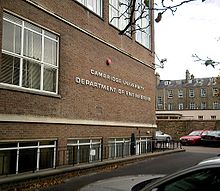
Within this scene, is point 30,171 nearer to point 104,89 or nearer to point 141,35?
point 104,89

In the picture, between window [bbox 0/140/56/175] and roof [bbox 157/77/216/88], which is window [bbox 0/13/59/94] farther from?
roof [bbox 157/77/216/88]

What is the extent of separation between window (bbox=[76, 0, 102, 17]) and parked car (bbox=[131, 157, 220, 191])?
1349 cm

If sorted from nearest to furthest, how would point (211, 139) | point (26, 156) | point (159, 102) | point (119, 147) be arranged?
1. point (26, 156)
2. point (119, 147)
3. point (211, 139)
4. point (159, 102)

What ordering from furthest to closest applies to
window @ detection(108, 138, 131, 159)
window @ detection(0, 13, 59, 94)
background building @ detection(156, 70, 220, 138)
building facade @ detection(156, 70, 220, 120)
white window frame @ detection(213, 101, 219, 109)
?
building facade @ detection(156, 70, 220, 120) < background building @ detection(156, 70, 220, 138) < white window frame @ detection(213, 101, 219, 109) < window @ detection(108, 138, 131, 159) < window @ detection(0, 13, 59, 94)

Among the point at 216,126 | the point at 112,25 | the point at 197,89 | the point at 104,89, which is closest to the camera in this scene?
the point at 104,89

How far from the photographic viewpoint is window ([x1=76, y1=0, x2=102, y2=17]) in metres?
16.8

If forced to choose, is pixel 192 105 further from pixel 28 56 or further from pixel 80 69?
pixel 28 56

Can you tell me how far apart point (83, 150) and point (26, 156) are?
389 cm

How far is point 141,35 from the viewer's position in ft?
79.0

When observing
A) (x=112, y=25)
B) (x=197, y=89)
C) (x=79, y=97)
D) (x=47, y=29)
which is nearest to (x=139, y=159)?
(x=79, y=97)

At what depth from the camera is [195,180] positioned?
361 centimetres

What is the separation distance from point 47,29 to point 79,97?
3.39 m

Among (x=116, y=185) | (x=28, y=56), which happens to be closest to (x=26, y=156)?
(x=28, y=56)

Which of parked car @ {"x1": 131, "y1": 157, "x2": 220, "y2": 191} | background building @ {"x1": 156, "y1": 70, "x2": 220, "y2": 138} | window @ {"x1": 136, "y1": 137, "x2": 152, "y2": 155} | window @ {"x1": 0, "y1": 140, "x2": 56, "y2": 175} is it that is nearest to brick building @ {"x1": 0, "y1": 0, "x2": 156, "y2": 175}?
window @ {"x1": 0, "y1": 140, "x2": 56, "y2": 175}
